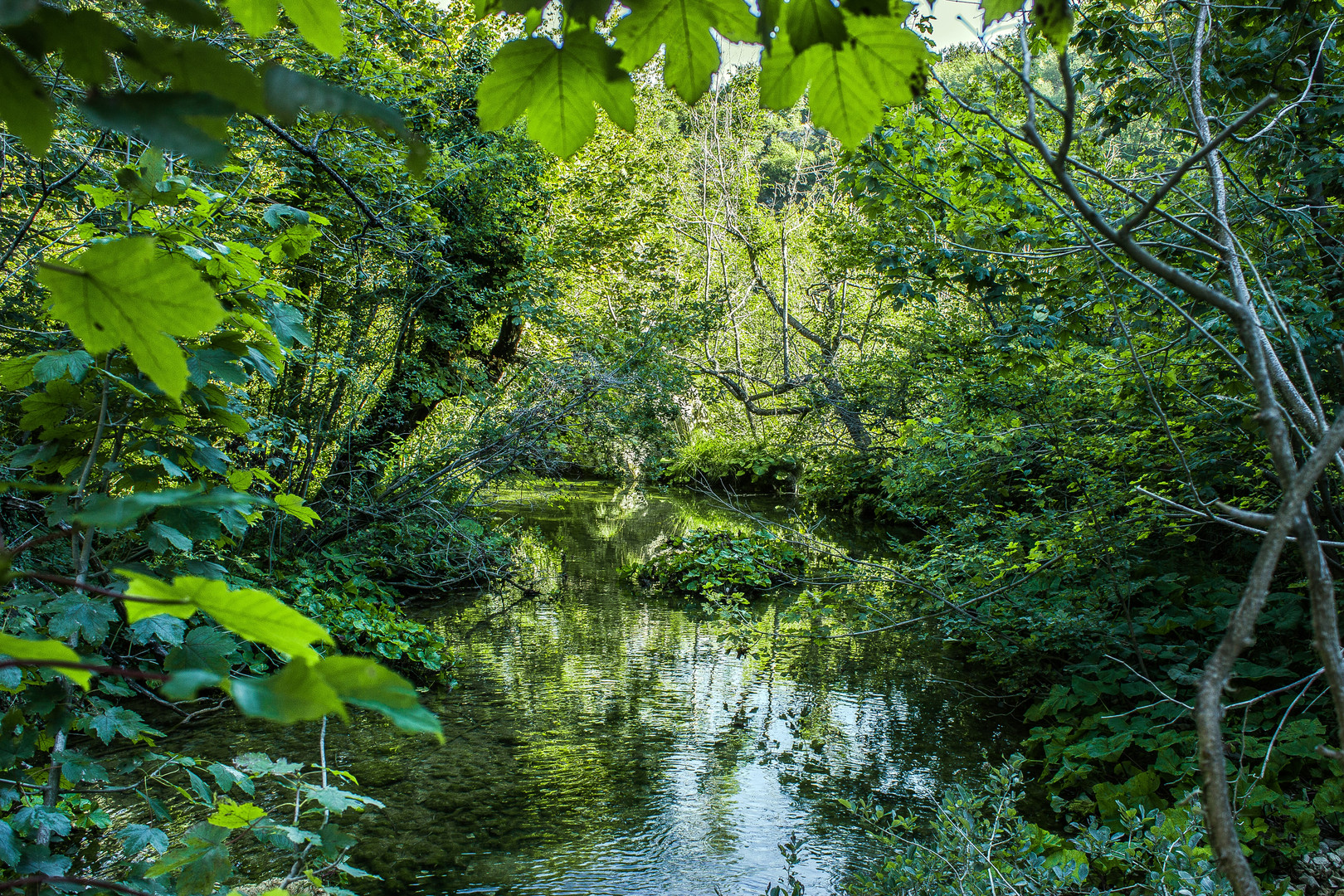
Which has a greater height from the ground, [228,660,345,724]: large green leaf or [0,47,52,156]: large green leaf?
[0,47,52,156]: large green leaf

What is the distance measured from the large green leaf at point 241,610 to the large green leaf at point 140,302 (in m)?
0.23

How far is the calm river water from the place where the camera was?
385cm

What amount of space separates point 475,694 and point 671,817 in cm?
232

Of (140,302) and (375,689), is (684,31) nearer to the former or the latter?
(140,302)

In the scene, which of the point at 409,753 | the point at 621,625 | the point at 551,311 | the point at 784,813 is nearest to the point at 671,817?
the point at 784,813

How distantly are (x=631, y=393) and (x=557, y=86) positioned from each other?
761 centimetres

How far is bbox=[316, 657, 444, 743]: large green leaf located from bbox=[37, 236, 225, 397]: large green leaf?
38 cm

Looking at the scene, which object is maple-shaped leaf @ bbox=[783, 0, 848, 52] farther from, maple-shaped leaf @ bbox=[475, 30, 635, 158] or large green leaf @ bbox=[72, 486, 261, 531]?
large green leaf @ bbox=[72, 486, 261, 531]

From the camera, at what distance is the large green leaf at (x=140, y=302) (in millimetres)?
672

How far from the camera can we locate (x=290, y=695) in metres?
0.46

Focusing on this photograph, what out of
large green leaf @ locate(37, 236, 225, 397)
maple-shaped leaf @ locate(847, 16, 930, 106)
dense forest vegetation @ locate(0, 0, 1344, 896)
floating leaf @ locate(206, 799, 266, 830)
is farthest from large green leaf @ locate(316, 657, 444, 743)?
floating leaf @ locate(206, 799, 266, 830)

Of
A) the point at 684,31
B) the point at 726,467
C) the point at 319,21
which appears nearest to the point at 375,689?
the point at 319,21

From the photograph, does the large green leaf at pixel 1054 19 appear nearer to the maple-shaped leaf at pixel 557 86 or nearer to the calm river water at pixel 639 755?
the maple-shaped leaf at pixel 557 86

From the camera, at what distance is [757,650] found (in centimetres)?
707
